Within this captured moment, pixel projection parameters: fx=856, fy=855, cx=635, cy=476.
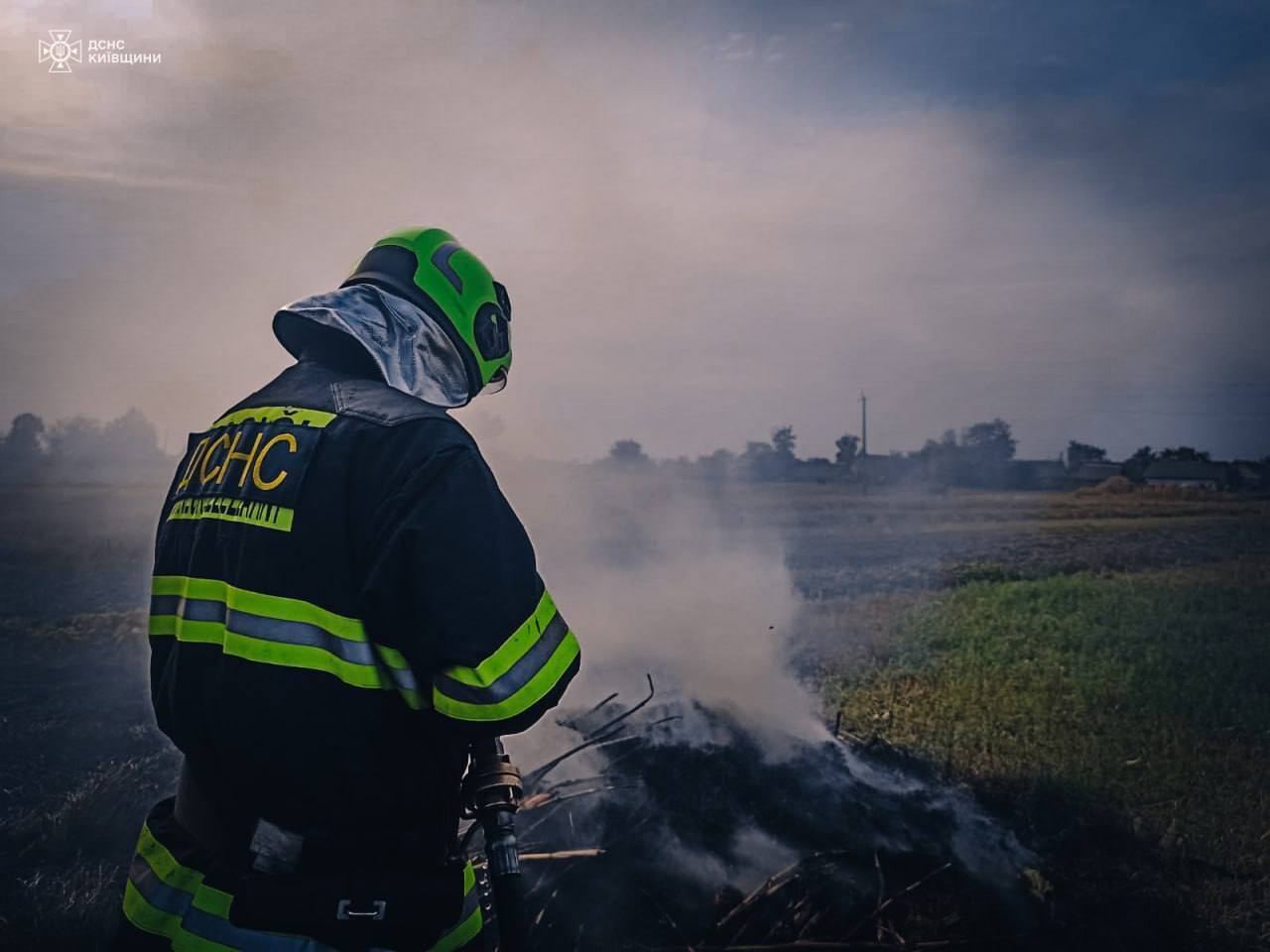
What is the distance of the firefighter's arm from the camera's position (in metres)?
1.79

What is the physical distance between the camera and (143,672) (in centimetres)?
657

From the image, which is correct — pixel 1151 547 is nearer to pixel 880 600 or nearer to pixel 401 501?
pixel 880 600

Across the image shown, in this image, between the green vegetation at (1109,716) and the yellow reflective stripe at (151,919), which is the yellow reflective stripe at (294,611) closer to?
the yellow reflective stripe at (151,919)

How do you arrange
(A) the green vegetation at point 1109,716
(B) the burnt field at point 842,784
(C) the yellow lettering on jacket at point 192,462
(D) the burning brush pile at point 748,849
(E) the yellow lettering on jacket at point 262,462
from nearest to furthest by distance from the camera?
(E) the yellow lettering on jacket at point 262,462 → (C) the yellow lettering on jacket at point 192,462 → (D) the burning brush pile at point 748,849 → (B) the burnt field at point 842,784 → (A) the green vegetation at point 1109,716

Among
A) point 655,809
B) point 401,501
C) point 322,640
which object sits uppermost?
point 401,501

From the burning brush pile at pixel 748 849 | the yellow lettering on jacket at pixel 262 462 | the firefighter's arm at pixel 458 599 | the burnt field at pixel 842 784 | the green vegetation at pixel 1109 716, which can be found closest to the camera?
the firefighter's arm at pixel 458 599

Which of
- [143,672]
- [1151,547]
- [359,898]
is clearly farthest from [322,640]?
[1151,547]

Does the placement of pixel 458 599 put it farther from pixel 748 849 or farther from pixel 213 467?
pixel 748 849

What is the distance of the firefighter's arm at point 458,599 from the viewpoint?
1.79m

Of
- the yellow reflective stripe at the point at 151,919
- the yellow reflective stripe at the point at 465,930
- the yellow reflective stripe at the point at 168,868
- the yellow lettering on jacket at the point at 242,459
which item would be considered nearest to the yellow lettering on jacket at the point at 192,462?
the yellow lettering on jacket at the point at 242,459

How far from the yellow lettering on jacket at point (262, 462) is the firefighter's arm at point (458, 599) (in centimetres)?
27

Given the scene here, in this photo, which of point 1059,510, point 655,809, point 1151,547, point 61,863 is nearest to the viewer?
point 61,863

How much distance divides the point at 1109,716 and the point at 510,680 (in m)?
7.05

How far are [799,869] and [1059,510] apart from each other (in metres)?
18.0
